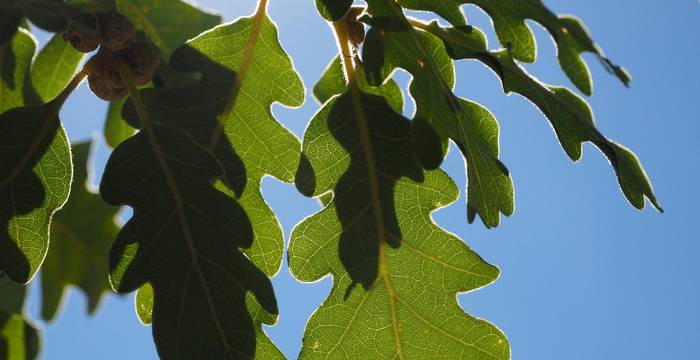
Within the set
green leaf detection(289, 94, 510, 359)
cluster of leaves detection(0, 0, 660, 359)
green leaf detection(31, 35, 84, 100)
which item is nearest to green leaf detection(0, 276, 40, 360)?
green leaf detection(31, 35, 84, 100)

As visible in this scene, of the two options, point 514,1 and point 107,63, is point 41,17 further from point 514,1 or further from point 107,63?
point 514,1

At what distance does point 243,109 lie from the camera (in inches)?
79.6

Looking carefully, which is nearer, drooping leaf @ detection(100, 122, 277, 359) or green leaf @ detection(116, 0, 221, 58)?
drooping leaf @ detection(100, 122, 277, 359)

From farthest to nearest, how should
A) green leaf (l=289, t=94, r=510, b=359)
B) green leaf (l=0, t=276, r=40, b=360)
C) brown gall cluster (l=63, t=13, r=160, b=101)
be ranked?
1. green leaf (l=0, t=276, r=40, b=360)
2. green leaf (l=289, t=94, r=510, b=359)
3. brown gall cluster (l=63, t=13, r=160, b=101)

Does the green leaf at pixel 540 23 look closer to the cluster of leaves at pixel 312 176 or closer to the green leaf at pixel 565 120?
the cluster of leaves at pixel 312 176

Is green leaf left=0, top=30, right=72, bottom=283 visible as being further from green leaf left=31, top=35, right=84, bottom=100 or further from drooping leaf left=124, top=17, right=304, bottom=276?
green leaf left=31, top=35, right=84, bottom=100

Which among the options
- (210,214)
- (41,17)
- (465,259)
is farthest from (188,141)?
(465,259)

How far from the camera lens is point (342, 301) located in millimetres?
1885

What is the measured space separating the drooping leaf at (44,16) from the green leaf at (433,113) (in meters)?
0.55

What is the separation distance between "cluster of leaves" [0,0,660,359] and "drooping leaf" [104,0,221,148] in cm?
47

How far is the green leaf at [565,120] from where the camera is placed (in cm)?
178

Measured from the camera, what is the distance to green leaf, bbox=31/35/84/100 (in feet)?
8.38

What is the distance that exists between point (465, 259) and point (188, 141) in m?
0.66

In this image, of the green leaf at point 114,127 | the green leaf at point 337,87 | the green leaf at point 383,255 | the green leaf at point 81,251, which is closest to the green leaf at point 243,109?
the green leaf at point 383,255
